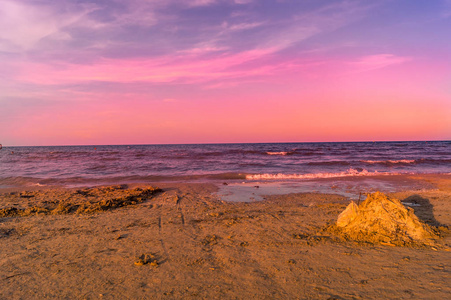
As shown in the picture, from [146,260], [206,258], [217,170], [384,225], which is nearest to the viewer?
[146,260]

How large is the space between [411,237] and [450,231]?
1089mm

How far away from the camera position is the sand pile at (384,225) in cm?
467

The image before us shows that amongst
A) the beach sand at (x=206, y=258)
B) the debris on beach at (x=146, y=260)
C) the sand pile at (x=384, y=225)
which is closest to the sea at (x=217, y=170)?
the beach sand at (x=206, y=258)

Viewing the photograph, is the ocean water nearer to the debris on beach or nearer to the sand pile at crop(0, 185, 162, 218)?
the sand pile at crop(0, 185, 162, 218)

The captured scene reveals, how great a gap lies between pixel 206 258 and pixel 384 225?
11.0 ft

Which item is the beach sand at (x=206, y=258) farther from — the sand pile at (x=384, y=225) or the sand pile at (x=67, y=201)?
the sand pile at (x=384, y=225)

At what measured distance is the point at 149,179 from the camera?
48.0 feet

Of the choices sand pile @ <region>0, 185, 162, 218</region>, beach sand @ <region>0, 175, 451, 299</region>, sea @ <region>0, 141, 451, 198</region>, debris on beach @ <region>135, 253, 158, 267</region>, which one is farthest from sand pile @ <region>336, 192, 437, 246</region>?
sand pile @ <region>0, 185, 162, 218</region>

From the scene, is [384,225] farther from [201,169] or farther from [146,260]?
[201,169]

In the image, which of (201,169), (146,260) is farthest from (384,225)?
(201,169)

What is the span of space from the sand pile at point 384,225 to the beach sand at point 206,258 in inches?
9.3

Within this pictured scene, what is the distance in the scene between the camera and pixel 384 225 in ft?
16.2

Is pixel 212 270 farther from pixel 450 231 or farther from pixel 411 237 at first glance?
pixel 450 231

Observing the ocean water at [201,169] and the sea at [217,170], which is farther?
the ocean water at [201,169]
